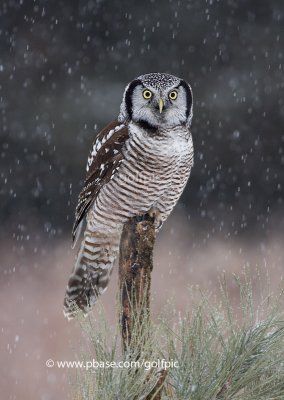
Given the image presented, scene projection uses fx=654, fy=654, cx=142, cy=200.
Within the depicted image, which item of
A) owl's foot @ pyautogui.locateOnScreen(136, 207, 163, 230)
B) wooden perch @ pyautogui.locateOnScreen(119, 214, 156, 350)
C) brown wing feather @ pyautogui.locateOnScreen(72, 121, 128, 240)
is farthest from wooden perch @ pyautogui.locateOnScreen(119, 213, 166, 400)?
owl's foot @ pyautogui.locateOnScreen(136, 207, 163, 230)

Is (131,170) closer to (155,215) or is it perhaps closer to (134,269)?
(155,215)

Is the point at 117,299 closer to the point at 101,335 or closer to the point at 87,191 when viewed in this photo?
the point at 101,335

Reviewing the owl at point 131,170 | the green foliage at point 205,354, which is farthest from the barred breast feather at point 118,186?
the green foliage at point 205,354

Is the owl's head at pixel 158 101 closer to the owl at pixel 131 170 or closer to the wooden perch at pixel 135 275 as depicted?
the owl at pixel 131 170

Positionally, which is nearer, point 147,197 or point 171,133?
point 171,133

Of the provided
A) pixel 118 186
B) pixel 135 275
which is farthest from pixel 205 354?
pixel 118 186

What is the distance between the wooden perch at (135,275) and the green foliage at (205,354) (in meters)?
0.06

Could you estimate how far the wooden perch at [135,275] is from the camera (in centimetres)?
275

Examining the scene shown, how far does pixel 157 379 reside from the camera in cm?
255

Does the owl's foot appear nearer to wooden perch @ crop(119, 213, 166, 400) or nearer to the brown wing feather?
the brown wing feather

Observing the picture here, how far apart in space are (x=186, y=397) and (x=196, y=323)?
289mm

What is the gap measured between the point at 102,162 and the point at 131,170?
0.29m

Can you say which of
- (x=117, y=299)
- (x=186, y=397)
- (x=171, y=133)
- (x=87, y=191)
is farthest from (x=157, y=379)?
(x=87, y=191)

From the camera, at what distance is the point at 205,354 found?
2.59m
